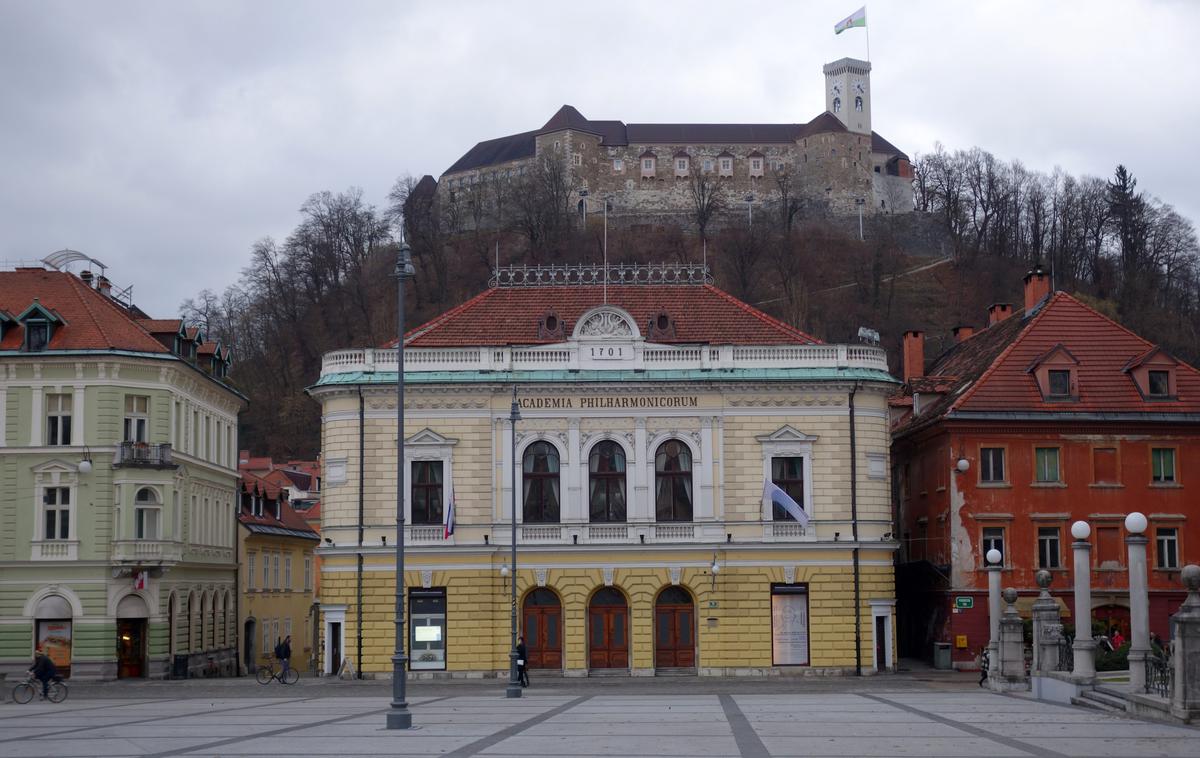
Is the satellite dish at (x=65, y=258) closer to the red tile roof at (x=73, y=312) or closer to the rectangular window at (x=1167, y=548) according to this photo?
the red tile roof at (x=73, y=312)

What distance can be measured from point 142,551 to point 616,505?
1557cm

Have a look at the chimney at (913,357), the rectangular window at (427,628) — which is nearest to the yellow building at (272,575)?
the rectangular window at (427,628)

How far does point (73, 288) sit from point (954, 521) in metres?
30.8

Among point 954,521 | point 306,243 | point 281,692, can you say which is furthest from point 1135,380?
point 306,243

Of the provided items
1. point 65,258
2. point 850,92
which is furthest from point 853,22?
point 65,258

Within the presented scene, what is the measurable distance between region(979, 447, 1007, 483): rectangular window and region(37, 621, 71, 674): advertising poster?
1172 inches

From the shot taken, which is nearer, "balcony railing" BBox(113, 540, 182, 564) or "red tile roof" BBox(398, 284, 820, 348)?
"balcony railing" BBox(113, 540, 182, 564)

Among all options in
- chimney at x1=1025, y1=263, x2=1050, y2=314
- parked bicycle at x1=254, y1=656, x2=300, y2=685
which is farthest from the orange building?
parked bicycle at x1=254, y1=656, x2=300, y2=685

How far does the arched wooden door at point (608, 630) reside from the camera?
4791cm

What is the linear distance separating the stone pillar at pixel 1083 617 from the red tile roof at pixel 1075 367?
48.5 feet

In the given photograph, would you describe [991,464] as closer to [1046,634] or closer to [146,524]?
[1046,634]

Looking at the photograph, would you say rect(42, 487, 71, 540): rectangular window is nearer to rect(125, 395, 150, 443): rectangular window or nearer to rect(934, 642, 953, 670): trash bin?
rect(125, 395, 150, 443): rectangular window

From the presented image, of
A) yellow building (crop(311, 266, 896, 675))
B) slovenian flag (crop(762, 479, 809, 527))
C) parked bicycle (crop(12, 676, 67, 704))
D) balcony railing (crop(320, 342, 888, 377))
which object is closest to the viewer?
parked bicycle (crop(12, 676, 67, 704))

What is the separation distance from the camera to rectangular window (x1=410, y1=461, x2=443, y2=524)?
4841 cm
